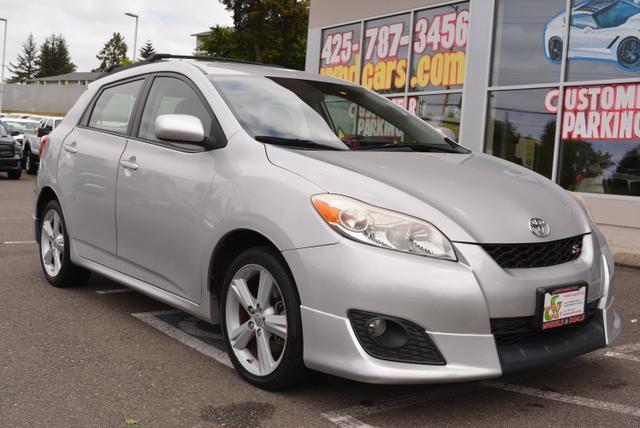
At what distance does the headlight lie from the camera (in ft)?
10.2

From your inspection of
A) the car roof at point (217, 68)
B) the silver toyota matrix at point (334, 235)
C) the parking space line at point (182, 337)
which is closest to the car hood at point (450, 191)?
the silver toyota matrix at point (334, 235)

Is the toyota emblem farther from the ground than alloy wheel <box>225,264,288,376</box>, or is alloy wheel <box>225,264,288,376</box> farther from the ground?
the toyota emblem

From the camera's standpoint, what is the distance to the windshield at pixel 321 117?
3.97 metres

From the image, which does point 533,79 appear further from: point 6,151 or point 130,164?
point 6,151

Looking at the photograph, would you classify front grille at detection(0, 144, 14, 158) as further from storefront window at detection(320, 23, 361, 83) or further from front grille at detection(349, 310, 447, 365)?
front grille at detection(349, 310, 447, 365)

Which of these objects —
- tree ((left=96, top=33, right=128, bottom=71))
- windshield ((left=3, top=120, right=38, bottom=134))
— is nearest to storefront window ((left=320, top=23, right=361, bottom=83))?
windshield ((left=3, top=120, right=38, bottom=134))

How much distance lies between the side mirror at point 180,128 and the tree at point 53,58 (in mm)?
135776

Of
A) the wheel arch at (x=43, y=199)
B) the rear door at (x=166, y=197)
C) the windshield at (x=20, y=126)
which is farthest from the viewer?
the windshield at (x=20, y=126)

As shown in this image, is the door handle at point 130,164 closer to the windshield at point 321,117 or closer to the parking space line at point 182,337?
the windshield at point 321,117

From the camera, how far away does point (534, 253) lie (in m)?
3.29

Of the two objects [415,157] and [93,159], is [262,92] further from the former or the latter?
[93,159]

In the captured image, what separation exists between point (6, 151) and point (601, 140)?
47.7 ft

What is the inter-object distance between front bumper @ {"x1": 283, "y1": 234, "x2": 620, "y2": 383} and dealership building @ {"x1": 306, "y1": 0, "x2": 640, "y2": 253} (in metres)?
6.24

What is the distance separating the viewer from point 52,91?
68.9 metres
